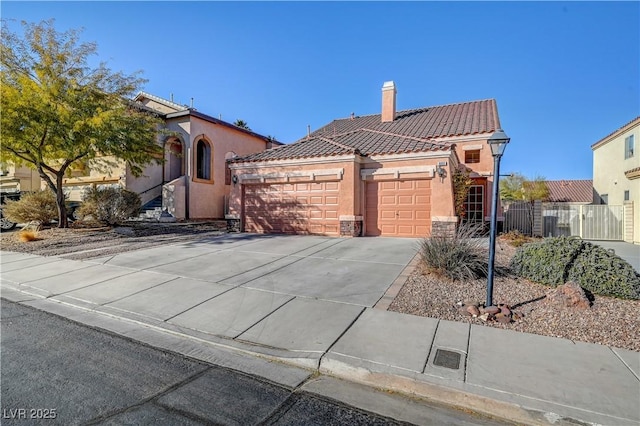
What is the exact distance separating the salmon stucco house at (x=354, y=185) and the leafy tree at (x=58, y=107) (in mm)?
4957

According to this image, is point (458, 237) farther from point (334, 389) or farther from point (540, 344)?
point (334, 389)

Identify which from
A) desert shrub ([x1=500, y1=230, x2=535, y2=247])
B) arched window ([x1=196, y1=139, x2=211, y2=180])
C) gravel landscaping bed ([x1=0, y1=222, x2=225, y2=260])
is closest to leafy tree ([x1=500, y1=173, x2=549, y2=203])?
desert shrub ([x1=500, y1=230, x2=535, y2=247])

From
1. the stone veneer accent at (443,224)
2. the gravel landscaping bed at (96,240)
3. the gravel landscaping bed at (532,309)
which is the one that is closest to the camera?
the gravel landscaping bed at (532,309)

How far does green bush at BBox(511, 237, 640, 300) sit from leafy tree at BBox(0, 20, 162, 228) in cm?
1359

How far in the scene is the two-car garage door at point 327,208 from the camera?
507 inches

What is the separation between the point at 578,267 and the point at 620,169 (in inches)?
771

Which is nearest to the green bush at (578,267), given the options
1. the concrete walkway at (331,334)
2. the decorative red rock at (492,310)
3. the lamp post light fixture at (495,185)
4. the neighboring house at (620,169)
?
the lamp post light fixture at (495,185)

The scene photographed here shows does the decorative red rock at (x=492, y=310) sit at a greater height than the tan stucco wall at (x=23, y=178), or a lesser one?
lesser

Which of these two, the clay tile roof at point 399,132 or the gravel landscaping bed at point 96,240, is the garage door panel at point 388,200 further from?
the gravel landscaping bed at point 96,240

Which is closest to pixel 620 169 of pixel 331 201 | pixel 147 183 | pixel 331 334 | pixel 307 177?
pixel 331 201

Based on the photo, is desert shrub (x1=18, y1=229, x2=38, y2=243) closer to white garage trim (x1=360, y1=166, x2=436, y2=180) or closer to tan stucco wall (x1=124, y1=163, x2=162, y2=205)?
tan stucco wall (x1=124, y1=163, x2=162, y2=205)

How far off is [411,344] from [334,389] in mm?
1324

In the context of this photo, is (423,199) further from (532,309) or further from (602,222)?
(602,222)

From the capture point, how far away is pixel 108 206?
49.8ft
